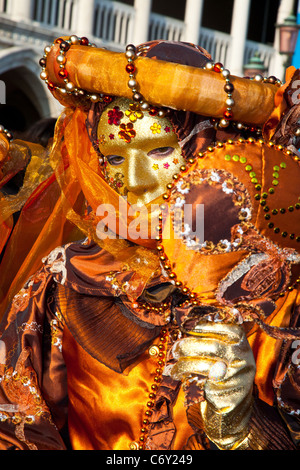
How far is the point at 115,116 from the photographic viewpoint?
1.69 meters

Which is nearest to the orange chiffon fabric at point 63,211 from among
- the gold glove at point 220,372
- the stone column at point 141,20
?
the gold glove at point 220,372

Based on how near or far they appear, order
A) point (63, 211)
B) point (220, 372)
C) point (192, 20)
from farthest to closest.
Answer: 1. point (192, 20)
2. point (63, 211)
3. point (220, 372)

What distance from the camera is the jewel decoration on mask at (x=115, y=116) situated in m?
1.69

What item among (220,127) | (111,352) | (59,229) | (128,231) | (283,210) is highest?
(220,127)

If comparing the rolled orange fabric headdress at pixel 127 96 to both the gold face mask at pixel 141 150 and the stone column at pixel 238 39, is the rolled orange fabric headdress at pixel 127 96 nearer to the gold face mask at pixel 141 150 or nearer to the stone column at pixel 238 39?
the gold face mask at pixel 141 150

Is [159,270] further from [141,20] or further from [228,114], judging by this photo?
[141,20]

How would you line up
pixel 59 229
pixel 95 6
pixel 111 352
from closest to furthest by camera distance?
pixel 111 352, pixel 59 229, pixel 95 6

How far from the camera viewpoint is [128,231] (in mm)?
1642

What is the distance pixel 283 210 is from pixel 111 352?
54 centimetres

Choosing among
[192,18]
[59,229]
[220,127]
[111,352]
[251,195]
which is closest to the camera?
[251,195]

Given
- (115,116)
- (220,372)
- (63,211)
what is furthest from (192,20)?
(220,372)

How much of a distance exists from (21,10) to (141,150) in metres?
7.18
